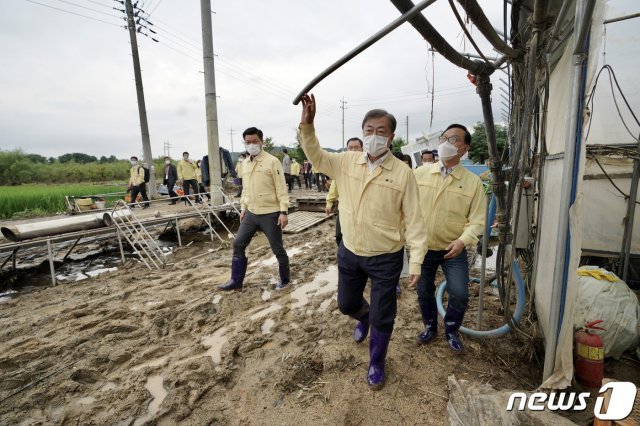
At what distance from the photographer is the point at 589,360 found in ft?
6.80

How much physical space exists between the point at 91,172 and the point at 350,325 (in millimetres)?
34559

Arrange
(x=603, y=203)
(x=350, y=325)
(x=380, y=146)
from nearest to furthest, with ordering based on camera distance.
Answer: (x=380, y=146) < (x=350, y=325) < (x=603, y=203)

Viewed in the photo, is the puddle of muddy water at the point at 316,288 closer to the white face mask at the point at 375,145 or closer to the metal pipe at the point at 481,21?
the white face mask at the point at 375,145

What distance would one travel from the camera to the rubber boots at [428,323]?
2.79 meters

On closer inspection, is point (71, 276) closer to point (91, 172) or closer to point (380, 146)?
point (380, 146)

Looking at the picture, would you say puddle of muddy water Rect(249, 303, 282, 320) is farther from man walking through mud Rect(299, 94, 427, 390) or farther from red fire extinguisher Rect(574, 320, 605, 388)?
red fire extinguisher Rect(574, 320, 605, 388)

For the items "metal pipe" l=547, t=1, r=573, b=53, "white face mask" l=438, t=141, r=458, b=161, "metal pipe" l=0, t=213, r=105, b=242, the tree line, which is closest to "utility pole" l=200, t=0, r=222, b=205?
"metal pipe" l=0, t=213, r=105, b=242

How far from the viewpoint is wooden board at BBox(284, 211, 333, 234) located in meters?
7.62

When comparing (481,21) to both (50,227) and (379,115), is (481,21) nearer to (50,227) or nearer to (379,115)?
(379,115)

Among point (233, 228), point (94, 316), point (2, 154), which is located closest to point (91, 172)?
point (2, 154)

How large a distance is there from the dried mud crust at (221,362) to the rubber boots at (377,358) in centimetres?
8

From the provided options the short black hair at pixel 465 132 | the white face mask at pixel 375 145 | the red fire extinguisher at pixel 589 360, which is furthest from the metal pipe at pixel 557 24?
the red fire extinguisher at pixel 589 360

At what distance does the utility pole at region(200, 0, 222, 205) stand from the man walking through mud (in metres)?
7.67

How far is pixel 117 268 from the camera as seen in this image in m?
5.65
